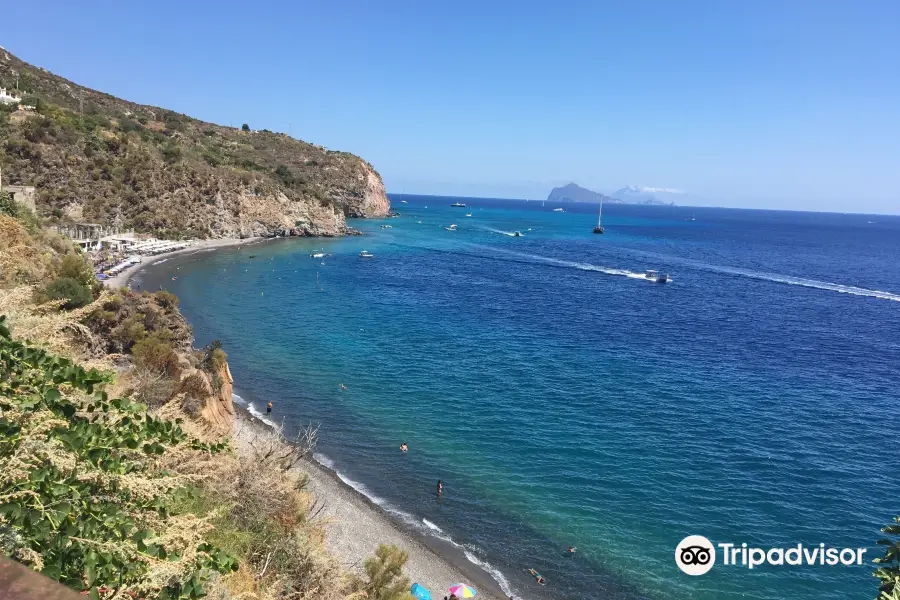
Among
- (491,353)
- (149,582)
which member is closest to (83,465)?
(149,582)

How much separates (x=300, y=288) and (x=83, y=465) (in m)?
58.9

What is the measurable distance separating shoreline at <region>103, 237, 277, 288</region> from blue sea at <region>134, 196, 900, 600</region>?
8.80 ft

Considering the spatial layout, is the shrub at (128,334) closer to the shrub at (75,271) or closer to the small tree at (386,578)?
the shrub at (75,271)

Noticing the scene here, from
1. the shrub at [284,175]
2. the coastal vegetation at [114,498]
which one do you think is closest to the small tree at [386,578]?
the coastal vegetation at [114,498]

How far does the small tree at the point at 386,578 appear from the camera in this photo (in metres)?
14.4

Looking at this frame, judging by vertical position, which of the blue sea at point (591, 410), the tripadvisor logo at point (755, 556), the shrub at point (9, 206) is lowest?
the tripadvisor logo at point (755, 556)

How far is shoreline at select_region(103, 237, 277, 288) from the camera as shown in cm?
5259

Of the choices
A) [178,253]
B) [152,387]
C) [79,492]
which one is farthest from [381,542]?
[178,253]

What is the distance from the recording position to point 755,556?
2062cm

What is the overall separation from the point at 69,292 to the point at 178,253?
61544mm

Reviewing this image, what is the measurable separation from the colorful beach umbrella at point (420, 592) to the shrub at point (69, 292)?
15.8 m

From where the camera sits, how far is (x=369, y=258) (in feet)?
295

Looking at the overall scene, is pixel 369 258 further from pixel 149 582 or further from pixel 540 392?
pixel 149 582

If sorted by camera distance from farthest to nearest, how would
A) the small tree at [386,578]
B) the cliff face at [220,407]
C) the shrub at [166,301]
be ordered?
the shrub at [166,301] < the cliff face at [220,407] < the small tree at [386,578]
